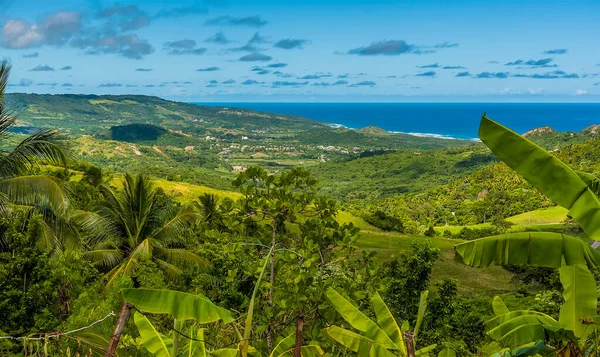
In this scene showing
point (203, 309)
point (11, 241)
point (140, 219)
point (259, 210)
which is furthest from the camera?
point (140, 219)

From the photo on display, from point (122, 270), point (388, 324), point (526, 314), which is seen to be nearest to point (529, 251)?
point (526, 314)

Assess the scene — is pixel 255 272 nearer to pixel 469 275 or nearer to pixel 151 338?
pixel 151 338

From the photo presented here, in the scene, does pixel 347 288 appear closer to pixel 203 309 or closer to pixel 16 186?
pixel 203 309

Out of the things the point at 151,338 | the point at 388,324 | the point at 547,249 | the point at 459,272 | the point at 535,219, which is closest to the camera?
the point at 547,249

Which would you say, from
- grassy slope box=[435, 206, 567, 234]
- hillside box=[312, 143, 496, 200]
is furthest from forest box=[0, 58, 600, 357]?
hillside box=[312, 143, 496, 200]

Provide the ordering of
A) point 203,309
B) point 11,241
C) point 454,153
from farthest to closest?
point 454,153 < point 11,241 < point 203,309

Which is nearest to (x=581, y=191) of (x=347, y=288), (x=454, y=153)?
(x=347, y=288)

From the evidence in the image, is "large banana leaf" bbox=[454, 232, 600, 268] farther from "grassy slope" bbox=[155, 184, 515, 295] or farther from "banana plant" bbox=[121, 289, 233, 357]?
"grassy slope" bbox=[155, 184, 515, 295]
